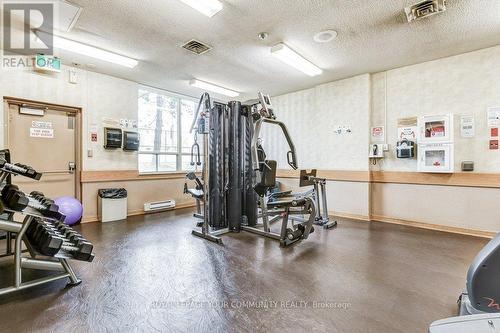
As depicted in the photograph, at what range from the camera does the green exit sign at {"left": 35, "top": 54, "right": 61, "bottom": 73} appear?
4035mm

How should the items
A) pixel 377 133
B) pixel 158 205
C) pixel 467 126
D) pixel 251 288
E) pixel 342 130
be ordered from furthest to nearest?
pixel 158 205
pixel 342 130
pixel 377 133
pixel 467 126
pixel 251 288

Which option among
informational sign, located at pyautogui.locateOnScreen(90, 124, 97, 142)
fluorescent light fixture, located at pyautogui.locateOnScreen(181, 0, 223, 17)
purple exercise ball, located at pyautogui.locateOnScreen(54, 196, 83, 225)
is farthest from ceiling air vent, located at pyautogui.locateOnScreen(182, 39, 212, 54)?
purple exercise ball, located at pyautogui.locateOnScreen(54, 196, 83, 225)

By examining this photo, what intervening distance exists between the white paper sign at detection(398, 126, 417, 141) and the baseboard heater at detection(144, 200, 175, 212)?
506cm

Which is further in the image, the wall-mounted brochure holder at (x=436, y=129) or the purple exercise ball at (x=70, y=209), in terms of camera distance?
the wall-mounted brochure holder at (x=436, y=129)

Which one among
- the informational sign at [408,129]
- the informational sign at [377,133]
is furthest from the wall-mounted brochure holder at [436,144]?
the informational sign at [377,133]

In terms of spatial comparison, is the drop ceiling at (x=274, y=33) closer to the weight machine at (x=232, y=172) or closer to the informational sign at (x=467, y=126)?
the weight machine at (x=232, y=172)

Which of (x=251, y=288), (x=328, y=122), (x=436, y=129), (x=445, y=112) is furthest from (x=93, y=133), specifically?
(x=445, y=112)

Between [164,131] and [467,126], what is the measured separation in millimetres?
6039

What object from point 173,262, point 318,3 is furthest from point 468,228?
point 173,262

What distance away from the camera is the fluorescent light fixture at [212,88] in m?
5.38

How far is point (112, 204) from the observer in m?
4.84

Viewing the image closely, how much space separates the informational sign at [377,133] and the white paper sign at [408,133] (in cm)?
31

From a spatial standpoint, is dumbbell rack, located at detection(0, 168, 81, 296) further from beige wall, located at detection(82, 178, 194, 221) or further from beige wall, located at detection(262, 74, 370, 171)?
beige wall, located at detection(262, 74, 370, 171)

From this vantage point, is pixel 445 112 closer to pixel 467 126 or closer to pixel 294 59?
pixel 467 126
